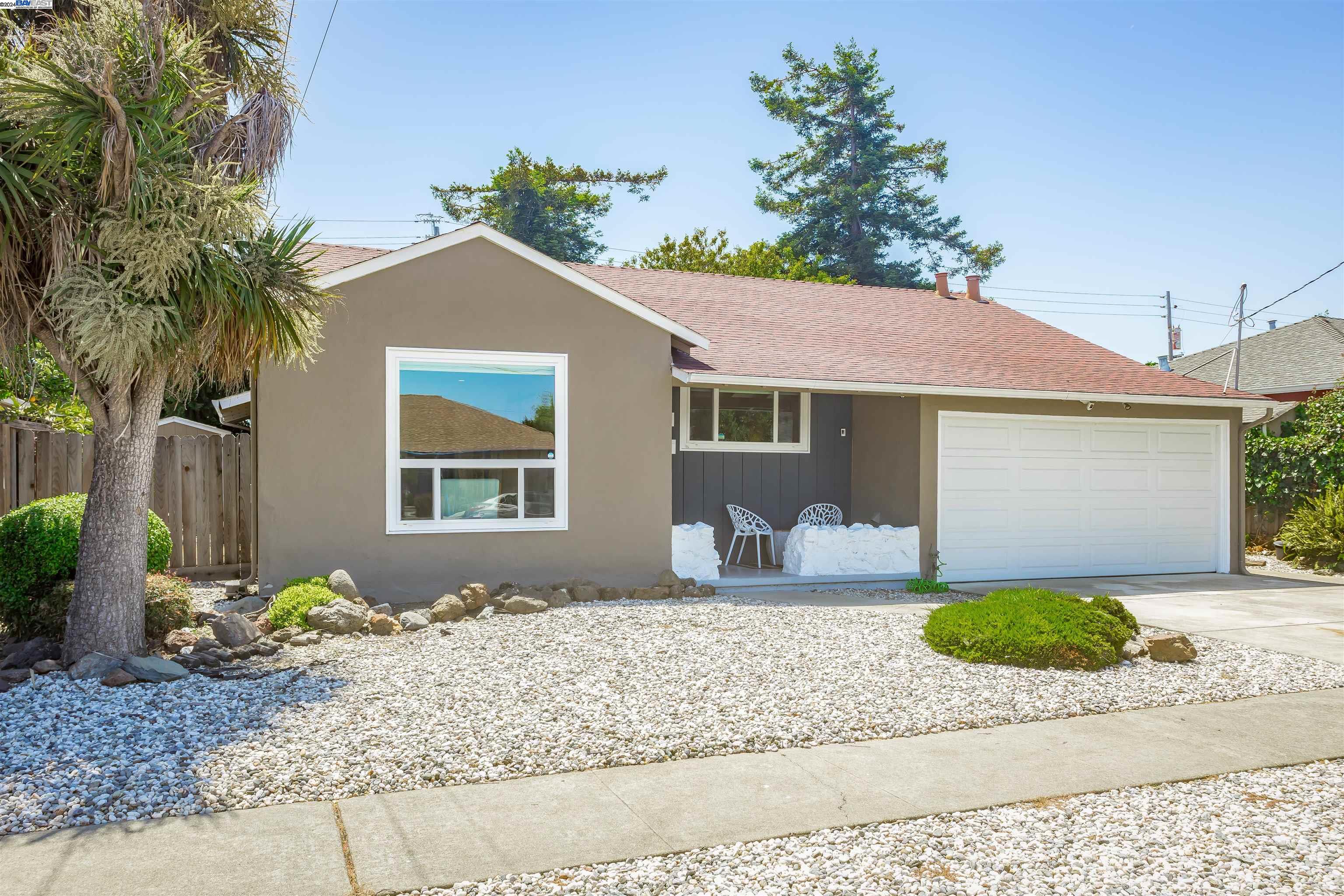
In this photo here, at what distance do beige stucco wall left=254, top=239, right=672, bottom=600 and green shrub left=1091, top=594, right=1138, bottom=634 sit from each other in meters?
4.42

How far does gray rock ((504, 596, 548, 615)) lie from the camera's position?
27.9ft

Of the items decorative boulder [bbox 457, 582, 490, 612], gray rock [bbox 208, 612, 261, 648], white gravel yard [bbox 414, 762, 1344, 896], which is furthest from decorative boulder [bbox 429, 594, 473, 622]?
white gravel yard [bbox 414, 762, 1344, 896]

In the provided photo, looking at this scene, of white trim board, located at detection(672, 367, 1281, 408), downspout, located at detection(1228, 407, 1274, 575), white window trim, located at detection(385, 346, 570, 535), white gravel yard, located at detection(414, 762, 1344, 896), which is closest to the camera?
white gravel yard, located at detection(414, 762, 1344, 896)

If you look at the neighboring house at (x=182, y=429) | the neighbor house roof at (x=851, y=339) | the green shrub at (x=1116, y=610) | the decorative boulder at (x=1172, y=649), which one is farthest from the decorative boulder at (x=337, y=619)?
the decorative boulder at (x=1172, y=649)

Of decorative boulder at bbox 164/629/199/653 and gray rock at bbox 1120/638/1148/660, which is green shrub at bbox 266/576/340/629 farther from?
gray rock at bbox 1120/638/1148/660

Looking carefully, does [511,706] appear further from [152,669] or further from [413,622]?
[413,622]

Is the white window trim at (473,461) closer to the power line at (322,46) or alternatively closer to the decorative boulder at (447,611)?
the decorative boulder at (447,611)

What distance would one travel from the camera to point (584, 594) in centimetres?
934

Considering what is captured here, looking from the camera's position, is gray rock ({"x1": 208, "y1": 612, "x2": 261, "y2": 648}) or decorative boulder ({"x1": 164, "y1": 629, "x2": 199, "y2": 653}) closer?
decorative boulder ({"x1": 164, "y1": 629, "x2": 199, "y2": 653})

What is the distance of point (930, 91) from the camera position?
31844 mm

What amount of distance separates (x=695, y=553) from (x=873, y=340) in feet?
14.5

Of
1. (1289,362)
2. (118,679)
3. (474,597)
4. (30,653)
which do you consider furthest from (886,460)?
(1289,362)

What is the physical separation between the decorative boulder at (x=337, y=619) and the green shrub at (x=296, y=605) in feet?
0.30

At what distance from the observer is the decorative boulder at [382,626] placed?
7.67 metres
